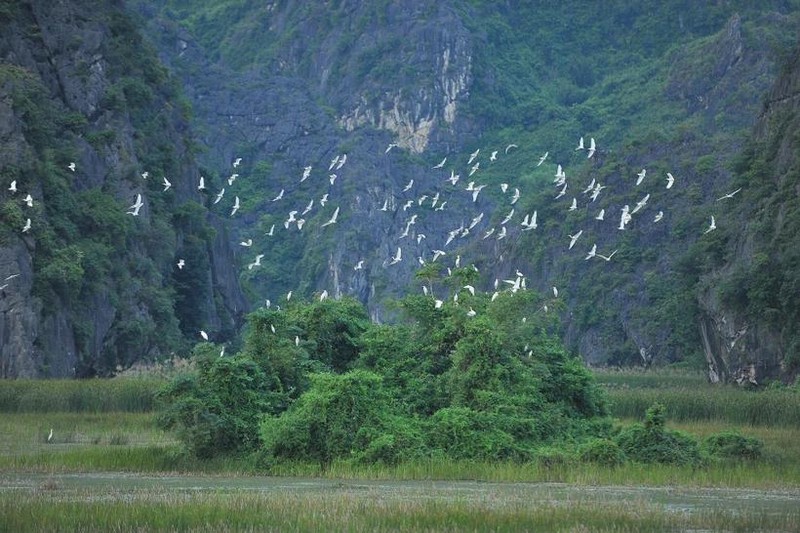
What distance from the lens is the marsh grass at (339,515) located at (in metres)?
25.5

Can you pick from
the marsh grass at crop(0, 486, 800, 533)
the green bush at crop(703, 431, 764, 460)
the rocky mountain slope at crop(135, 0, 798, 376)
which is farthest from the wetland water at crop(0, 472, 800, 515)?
the rocky mountain slope at crop(135, 0, 798, 376)

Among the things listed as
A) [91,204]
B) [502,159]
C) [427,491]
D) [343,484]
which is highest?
[502,159]

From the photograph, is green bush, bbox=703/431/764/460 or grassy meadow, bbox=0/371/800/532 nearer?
grassy meadow, bbox=0/371/800/532

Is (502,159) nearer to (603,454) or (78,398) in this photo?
(78,398)

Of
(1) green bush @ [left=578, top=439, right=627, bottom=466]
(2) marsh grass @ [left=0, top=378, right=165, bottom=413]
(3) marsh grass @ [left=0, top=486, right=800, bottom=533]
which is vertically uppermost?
(2) marsh grass @ [left=0, top=378, right=165, bottom=413]

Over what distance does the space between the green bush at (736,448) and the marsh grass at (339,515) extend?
10.8 meters

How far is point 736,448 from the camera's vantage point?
Answer: 38688mm

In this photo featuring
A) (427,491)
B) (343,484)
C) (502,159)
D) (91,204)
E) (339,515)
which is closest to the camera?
(339,515)

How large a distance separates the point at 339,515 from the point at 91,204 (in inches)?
2281

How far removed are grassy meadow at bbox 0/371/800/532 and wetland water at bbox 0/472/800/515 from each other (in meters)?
0.04

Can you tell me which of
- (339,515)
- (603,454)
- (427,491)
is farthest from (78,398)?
(339,515)

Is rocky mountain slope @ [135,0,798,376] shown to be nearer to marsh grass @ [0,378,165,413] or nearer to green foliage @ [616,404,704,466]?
marsh grass @ [0,378,165,413]

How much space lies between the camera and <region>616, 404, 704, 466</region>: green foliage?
37.8 metres

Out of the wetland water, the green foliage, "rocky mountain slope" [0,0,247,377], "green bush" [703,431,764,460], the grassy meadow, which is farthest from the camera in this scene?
"rocky mountain slope" [0,0,247,377]
